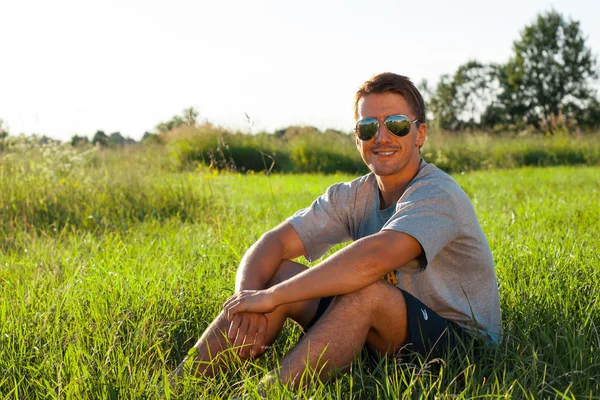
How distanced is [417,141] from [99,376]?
163cm

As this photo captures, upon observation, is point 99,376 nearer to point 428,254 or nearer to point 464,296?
point 428,254

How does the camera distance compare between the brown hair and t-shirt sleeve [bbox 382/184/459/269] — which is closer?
t-shirt sleeve [bbox 382/184/459/269]

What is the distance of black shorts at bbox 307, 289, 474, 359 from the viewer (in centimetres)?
250

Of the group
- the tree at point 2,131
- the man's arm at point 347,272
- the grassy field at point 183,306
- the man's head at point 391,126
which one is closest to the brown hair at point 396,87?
the man's head at point 391,126

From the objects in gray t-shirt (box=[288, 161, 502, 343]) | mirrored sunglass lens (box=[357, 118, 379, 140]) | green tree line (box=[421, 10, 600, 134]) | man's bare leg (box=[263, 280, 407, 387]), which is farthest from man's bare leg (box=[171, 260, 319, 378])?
green tree line (box=[421, 10, 600, 134])

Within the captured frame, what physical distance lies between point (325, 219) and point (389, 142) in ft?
1.66

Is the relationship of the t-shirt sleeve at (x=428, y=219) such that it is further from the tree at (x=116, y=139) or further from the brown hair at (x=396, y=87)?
the tree at (x=116, y=139)

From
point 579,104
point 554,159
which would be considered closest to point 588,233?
point 554,159

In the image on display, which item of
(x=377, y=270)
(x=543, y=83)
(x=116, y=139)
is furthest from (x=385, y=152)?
(x=543, y=83)

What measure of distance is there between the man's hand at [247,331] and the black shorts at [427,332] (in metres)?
0.26

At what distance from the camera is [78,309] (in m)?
3.20

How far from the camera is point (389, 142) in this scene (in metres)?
2.86

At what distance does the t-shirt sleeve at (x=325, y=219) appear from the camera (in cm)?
311

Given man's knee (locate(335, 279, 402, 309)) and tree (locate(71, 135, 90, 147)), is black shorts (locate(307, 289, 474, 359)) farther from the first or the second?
tree (locate(71, 135, 90, 147))
